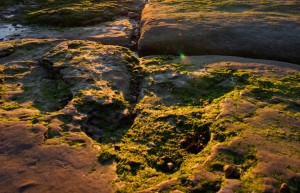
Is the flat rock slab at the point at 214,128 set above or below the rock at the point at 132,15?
below

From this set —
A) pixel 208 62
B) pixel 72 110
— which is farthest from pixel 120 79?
pixel 208 62

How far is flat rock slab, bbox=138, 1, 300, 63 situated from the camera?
18.7 feet

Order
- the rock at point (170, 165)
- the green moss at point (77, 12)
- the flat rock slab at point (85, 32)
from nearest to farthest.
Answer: the rock at point (170, 165)
the flat rock slab at point (85, 32)
the green moss at point (77, 12)

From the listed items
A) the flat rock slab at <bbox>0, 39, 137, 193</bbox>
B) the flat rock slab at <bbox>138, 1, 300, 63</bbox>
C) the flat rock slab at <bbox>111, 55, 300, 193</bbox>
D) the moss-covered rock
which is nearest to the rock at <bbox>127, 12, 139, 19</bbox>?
the moss-covered rock

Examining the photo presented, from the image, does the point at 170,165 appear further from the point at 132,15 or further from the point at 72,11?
the point at 72,11

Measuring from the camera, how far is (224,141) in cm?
364

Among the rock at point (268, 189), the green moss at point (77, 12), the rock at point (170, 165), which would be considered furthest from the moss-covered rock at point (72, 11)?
the rock at point (268, 189)

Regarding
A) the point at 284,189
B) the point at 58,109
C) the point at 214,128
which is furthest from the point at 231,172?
the point at 58,109

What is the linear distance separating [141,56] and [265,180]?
3445 millimetres

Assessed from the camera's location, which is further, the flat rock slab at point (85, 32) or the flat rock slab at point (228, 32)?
the flat rock slab at point (85, 32)

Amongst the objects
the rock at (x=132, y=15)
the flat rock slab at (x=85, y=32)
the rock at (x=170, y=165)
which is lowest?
the rock at (x=170, y=165)

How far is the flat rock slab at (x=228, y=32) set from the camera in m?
5.71

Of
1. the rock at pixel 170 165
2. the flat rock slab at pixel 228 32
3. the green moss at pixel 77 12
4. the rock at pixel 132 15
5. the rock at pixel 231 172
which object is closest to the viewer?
the rock at pixel 231 172

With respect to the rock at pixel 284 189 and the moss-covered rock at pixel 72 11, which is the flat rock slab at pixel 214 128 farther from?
the moss-covered rock at pixel 72 11
